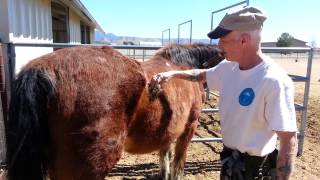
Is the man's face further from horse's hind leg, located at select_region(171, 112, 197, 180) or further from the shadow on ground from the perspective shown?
the shadow on ground

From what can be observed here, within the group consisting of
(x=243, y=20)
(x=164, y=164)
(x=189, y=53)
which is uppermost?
(x=243, y=20)

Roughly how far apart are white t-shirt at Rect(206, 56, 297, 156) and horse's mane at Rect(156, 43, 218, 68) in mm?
1984

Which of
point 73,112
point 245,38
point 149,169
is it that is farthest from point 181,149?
point 245,38

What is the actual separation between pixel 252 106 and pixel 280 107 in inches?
6.4

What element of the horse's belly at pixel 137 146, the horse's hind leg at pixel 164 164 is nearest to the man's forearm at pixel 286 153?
the horse's belly at pixel 137 146

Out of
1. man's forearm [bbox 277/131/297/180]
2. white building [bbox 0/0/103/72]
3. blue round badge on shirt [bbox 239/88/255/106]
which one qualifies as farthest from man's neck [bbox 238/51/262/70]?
white building [bbox 0/0/103/72]

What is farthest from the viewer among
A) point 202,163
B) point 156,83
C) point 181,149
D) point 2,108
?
point 202,163

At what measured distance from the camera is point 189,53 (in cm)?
434

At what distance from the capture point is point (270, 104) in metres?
1.73

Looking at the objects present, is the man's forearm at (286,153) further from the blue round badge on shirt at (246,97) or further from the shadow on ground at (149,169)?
the shadow on ground at (149,169)

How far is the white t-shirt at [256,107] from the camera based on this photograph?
1.71 meters

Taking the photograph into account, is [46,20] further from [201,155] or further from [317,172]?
[317,172]

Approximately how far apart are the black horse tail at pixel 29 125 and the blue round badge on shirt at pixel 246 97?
1.22 meters

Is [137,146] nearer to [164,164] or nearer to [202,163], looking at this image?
[164,164]
